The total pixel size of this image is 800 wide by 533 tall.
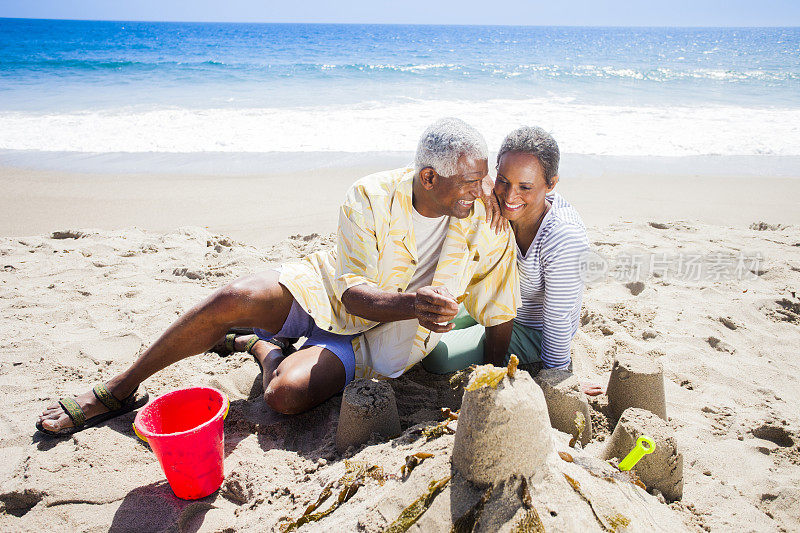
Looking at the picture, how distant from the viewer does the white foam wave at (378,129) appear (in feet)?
29.0

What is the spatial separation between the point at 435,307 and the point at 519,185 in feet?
2.52

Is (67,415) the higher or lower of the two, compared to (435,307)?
lower

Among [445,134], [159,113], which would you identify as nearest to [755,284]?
[445,134]

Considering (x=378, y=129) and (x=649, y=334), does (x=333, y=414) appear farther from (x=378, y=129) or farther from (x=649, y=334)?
(x=378, y=129)

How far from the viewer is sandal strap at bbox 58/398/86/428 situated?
8.00 feet

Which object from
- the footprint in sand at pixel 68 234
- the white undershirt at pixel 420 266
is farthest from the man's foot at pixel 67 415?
the footprint in sand at pixel 68 234

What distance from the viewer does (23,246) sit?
4.63m

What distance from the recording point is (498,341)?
2668 millimetres

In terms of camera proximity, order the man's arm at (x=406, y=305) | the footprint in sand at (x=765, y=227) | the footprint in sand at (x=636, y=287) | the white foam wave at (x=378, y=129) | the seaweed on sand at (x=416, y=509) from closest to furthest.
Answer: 1. the seaweed on sand at (x=416, y=509)
2. the man's arm at (x=406, y=305)
3. the footprint in sand at (x=636, y=287)
4. the footprint in sand at (x=765, y=227)
5. the white foam wave at (x=378, y=129)

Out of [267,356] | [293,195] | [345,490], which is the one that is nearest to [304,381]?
[267,356]

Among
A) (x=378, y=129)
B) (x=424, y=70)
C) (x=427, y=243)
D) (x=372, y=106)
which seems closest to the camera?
Result: (x=427, y=243)

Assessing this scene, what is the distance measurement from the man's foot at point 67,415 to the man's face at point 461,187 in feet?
6.23

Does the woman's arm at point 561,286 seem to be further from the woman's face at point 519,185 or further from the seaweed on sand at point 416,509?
the seaweed on sand at point 416,509

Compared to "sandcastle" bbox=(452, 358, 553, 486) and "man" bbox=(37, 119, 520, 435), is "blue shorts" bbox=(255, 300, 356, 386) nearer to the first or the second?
"man" bbox=(37, 119, 520, 435)
